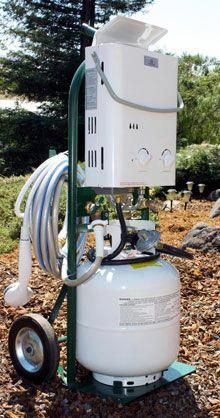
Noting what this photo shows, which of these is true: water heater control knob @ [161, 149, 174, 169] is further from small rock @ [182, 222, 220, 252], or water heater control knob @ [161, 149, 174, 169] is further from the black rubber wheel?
small rock @ [182, 222, 220, 252]

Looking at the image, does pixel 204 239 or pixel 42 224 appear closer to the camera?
pixel 42 224

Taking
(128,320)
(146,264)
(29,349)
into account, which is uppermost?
(146,264)

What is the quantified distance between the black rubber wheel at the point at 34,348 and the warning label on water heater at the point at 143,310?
17.0 inches

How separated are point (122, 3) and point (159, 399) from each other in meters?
15.7

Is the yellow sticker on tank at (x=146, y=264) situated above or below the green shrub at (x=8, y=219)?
above

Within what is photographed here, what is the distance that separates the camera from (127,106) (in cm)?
281

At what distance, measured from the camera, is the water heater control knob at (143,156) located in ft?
9.50

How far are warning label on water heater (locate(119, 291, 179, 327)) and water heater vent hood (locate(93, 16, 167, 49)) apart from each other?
1.24 metres

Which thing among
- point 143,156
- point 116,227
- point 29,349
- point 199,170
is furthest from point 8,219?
point 143,156

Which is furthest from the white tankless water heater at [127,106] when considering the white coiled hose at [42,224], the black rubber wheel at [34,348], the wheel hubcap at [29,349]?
the wheel hubcap at [29,349]

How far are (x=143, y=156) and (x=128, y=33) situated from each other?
0.61 m

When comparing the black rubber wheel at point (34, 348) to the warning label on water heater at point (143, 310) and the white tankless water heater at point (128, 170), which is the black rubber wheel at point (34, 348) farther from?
the warning label on water heater at point (143, 310)

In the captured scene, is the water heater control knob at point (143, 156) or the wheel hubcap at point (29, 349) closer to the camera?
the water heater control knob at point (143, 156)

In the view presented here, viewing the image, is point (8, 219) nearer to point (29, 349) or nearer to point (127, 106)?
point (29, 349)
